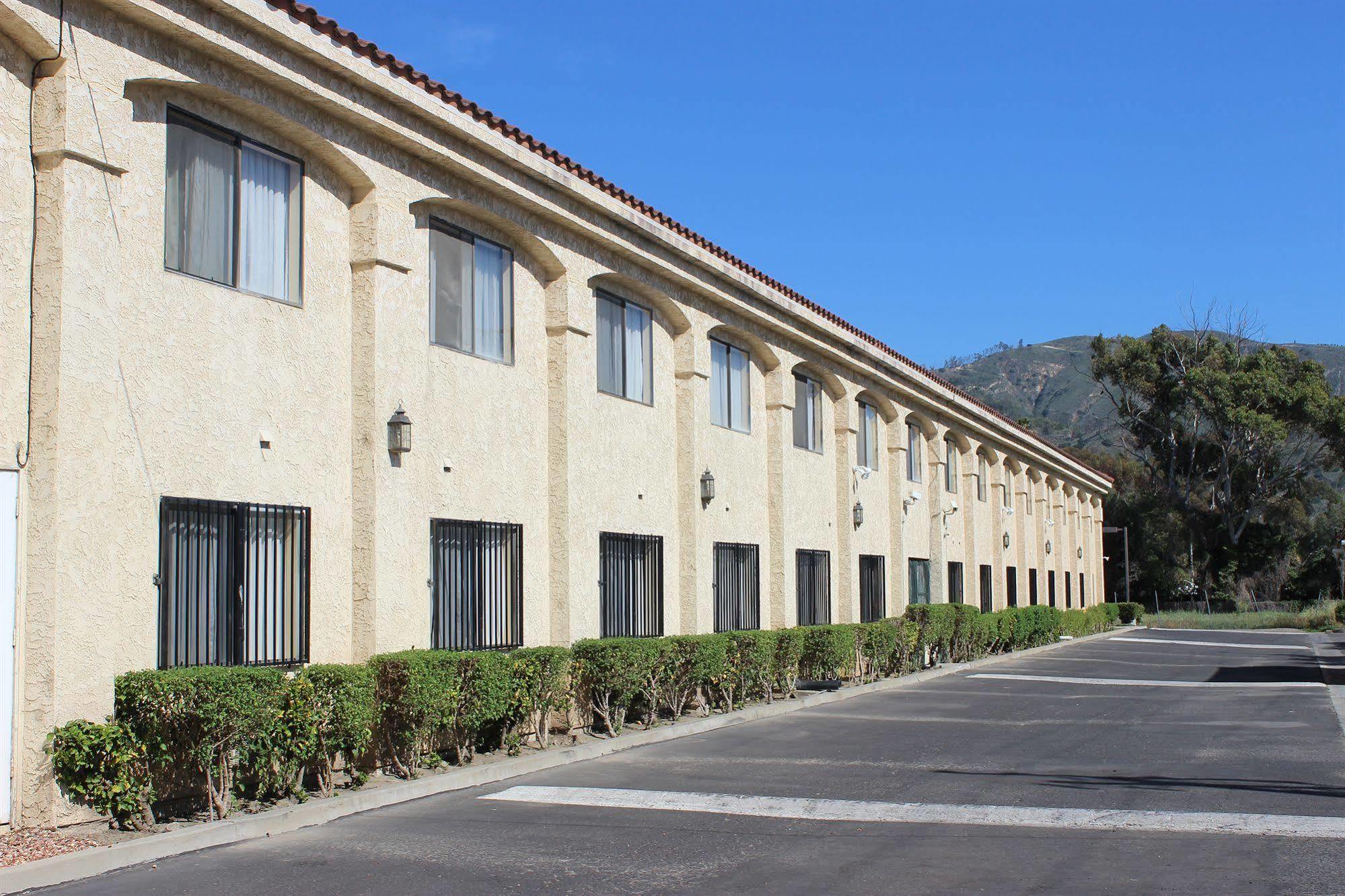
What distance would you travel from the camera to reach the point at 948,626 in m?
26.0

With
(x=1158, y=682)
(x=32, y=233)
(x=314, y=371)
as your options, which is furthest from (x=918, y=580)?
(x=32, y=233)

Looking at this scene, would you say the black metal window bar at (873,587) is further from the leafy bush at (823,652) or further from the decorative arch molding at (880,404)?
the leafy bush at (823,652)

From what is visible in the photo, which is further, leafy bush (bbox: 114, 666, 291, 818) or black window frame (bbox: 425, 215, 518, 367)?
black window frame (bbox: 425, 215, 518, 367)

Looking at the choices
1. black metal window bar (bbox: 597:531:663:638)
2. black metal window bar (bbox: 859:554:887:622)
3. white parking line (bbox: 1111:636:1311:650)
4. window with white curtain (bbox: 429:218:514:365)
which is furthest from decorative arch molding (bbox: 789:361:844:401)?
white parking line (bbox: 1111:636:1311:650)

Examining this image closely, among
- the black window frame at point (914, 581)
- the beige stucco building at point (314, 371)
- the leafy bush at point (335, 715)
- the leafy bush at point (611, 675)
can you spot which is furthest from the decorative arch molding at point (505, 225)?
the black window frame at point (914, 581)

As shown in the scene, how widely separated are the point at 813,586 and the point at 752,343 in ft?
15.6

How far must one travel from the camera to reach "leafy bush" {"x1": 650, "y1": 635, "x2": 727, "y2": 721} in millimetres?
15141

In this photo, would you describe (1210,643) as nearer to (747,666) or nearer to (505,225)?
(747,666)

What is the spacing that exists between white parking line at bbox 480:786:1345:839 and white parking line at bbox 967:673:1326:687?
13.9 metres

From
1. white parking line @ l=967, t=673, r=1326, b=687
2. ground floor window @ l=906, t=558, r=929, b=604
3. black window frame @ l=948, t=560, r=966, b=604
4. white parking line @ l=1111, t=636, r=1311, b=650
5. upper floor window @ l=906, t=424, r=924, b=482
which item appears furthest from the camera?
white parking line @ l=1111, t=636, r=1311, b=650

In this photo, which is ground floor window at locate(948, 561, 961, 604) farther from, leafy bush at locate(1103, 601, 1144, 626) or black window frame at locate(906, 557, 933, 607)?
leafy bush at locate(1103, 601, 1144, 626)

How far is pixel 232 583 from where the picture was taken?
1045 cm

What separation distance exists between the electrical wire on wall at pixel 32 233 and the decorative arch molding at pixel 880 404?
60.6 ft

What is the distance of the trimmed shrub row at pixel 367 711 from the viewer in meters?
8.83
